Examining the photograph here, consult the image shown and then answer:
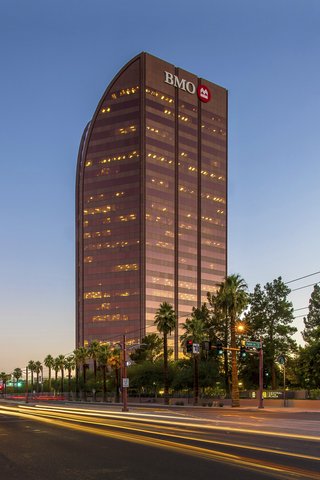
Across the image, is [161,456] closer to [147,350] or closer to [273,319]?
[273,319]

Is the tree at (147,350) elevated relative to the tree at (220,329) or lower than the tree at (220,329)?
lower

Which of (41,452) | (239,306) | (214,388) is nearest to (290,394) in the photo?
(239,306)

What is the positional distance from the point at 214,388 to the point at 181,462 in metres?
87.2

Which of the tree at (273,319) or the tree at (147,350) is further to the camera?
the tree at (147,350)

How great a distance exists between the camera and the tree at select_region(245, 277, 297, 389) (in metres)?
101

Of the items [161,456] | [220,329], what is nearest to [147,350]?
[220,329]

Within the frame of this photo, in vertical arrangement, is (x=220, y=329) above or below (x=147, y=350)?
above

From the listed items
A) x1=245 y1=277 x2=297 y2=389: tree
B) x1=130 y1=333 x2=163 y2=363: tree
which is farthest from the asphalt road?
x1=130 y1=333 x2=163 y2=363: tree

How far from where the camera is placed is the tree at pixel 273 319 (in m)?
101

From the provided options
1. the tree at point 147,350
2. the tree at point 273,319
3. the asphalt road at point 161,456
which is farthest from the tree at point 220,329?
the asphalt road at point 161,456

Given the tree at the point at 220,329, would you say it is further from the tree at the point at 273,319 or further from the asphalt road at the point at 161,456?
the asphalt road at the point at 161,456

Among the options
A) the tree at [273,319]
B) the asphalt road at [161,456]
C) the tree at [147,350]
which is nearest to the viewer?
the asphalt road at [161,456]

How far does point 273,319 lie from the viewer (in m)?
102

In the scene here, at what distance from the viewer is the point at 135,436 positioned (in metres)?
26.5
